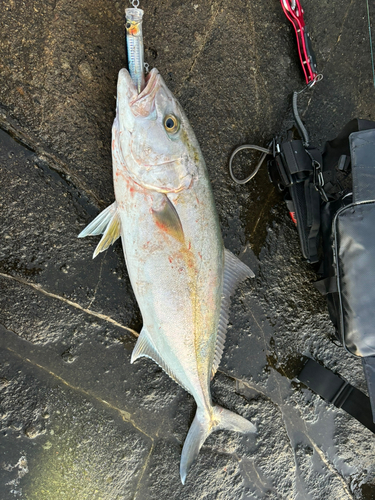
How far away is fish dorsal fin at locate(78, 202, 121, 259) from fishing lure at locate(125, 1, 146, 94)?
80cm

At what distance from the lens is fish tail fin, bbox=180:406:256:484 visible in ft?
7.41

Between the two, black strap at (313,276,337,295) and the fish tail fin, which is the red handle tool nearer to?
black strap at (313,276,337,295)

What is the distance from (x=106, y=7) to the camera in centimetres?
211

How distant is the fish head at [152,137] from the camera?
67.2 inches

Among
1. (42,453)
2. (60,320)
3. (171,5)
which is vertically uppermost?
(171,5)

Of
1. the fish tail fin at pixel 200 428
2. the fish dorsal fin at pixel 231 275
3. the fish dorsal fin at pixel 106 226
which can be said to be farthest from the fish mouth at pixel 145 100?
the fish tail fin at pixel 200 428

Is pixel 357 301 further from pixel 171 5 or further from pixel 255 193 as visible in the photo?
pixel 171 5

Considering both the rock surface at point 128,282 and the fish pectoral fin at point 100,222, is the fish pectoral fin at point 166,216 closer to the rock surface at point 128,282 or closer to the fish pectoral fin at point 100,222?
the fish pectoral fin at point 100,222

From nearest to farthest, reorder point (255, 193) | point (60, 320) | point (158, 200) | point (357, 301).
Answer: point (158, 200) < point (357, 301) < point (60, 320) < point (255, 193)

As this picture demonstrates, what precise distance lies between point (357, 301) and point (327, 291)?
24cm

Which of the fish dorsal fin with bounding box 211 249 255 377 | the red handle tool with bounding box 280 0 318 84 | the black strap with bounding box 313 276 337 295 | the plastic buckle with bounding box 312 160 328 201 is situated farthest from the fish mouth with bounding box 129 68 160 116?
the black strap with bounding box 313 276 337 295

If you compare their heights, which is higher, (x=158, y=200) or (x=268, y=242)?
(x=158, y=200)

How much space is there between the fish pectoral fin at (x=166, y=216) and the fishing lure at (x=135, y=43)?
0.73 m

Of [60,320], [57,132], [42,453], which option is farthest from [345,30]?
[42,453]
